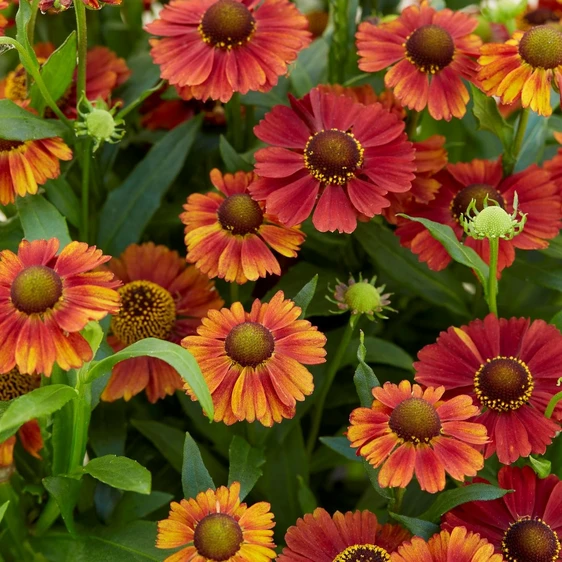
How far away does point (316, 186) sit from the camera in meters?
0.80

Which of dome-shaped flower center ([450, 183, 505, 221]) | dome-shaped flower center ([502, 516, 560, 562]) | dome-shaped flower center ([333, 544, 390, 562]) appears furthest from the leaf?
dome-shaped flower center ([450, 183, 505, 221])

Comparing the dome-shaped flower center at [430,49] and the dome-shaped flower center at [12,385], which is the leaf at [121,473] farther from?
the dome-shaped flower center at [430,49]

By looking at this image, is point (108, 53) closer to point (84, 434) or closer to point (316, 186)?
point (316, 186)

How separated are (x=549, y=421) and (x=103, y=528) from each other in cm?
38

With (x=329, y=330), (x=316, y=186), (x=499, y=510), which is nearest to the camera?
(x=499, y=510)

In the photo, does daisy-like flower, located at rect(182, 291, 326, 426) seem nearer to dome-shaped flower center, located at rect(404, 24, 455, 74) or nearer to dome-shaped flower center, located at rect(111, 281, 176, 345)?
dome-shaped flower center, located at rect(111, 281, 176, 345)

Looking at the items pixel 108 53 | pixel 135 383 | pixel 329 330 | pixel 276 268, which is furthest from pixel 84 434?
pixel 108 53

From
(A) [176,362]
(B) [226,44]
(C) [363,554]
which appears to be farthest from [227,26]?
(C) [363,554]

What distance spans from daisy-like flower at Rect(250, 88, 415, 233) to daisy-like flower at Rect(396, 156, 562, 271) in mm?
48

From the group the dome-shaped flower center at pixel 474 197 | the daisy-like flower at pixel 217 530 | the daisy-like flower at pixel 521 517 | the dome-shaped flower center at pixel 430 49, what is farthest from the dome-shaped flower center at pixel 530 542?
the dome-shaped flower center at pixel 430 49

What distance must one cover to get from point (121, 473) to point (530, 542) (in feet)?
0.98

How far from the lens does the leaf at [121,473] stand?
2.15ft

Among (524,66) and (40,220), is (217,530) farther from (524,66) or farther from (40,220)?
(524,66)

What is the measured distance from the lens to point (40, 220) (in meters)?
0.79
